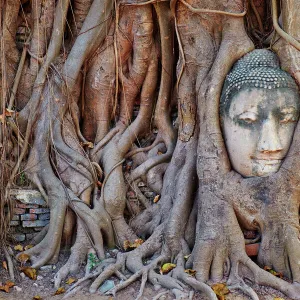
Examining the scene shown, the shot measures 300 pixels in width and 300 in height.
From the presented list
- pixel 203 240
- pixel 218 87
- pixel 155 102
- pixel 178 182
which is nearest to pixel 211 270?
pixel 203 240

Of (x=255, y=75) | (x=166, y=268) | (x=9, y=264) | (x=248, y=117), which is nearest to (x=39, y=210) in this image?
(x=9, y=264)

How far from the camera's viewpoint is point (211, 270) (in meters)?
3.63

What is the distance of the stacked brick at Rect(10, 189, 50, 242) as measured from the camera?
4.40 metres

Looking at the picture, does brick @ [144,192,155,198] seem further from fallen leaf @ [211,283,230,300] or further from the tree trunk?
fallen leaf @ [211,283,230,300]

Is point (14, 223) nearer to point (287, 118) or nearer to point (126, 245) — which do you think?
point (126, 245)

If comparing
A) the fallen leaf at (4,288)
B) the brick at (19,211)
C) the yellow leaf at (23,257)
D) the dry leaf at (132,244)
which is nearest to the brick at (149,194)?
the dry leaf at (132,244)

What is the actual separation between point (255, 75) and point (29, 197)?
2.17 meters

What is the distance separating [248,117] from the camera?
3.73 m

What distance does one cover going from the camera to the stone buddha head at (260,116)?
3693mm

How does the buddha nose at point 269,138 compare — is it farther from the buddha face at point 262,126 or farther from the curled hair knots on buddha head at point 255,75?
the curled hair knots on buddha head at point 255,75

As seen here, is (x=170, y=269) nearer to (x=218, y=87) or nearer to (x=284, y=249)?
(x=284, y=249)

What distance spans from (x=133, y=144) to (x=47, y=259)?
135cm

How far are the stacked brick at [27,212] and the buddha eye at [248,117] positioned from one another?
6.11ft

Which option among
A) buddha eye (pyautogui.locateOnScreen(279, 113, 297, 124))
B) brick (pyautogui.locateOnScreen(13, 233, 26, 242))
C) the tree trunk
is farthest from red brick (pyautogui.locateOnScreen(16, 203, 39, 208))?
buddha eye (pyautogui.locateOnScreen(279, 113, 297, 124))
